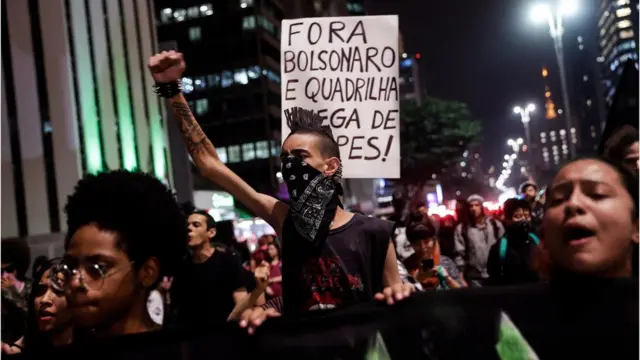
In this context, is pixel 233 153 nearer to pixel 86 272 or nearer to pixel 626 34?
pixel 86 272

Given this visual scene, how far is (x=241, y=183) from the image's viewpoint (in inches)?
120

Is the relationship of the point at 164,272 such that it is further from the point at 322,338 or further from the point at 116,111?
the point at 116,111

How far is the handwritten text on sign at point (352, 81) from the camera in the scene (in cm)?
427

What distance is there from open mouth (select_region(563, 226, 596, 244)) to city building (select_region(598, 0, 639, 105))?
144305 mm

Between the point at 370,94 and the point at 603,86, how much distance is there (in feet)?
578

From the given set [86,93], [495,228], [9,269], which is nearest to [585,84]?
[86,93]

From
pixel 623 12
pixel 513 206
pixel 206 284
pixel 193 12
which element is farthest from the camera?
pixel 623 12

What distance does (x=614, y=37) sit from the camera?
150 m

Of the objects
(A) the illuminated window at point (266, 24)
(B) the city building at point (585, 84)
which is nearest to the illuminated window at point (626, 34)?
(B) the city building at point (585, 84)

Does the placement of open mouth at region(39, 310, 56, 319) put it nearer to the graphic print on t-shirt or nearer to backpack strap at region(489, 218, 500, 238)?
the graphic print on t-shirt

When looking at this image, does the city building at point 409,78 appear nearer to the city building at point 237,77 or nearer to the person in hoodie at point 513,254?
the city building at point 237,77

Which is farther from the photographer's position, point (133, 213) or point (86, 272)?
point (133, 213)

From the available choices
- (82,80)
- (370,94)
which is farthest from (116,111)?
(370,94)

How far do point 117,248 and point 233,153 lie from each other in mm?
52787
